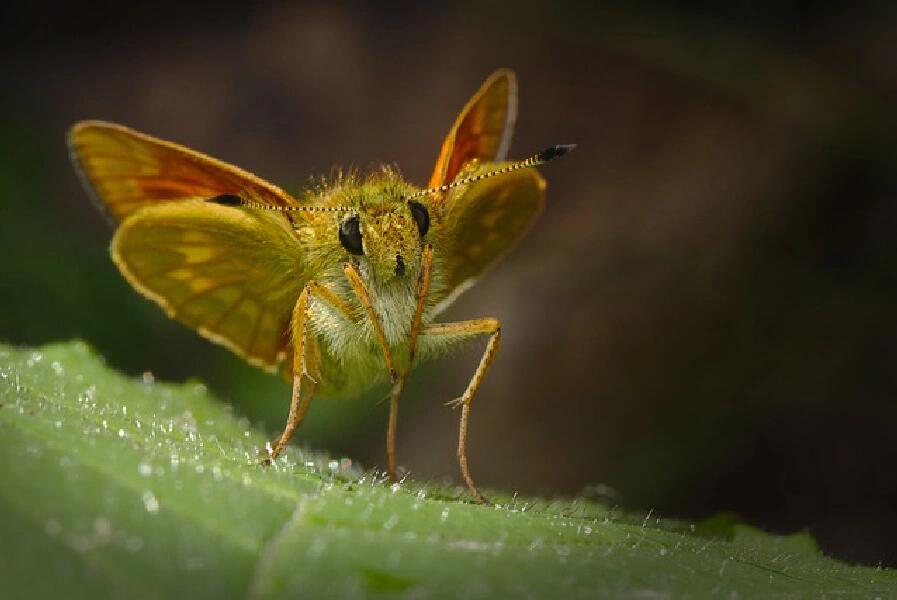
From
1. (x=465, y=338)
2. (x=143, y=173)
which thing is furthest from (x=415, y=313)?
(x=143, y=173)

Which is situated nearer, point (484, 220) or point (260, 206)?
point (260, 206)

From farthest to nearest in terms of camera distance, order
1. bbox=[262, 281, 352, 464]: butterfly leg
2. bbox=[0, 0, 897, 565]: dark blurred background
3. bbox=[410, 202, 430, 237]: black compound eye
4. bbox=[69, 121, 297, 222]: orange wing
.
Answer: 1. bbox=[0, 0, 897, 565]: dark blurred background
2. bbox=[69, 121, 297, 222]: orange wing
3. bbox=[410, 202, 430, 237]: black compound eye
4. bbox=[262, 281, 352, 464]: butterfly leg

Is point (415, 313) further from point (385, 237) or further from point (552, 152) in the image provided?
point (552, 152)

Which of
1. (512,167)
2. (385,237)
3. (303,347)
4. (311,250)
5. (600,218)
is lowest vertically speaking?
(303,347)

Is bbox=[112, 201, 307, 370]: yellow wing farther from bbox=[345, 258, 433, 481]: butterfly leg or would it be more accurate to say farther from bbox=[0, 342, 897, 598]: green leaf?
bbox=[0, 342, 897, 598]: green leaf

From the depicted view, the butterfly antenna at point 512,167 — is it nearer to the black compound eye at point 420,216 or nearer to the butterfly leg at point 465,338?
the black compound eye at point 420,216

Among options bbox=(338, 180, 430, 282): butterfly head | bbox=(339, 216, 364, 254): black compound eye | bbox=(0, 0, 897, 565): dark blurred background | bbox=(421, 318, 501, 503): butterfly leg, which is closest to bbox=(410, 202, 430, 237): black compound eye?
bbox=(338, 180, 430, 282): butterfly head
